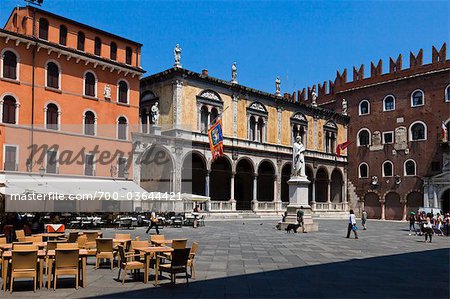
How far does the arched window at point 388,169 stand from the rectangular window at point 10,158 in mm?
34954

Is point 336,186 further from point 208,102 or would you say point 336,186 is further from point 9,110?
point 9,110

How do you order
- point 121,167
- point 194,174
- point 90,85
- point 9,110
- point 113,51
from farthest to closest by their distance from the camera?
point 194,174, point 113,51, point 121,167, point 90,85, point 9,110

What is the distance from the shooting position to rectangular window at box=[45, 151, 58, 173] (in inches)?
1055

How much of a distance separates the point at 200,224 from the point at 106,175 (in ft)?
22.4

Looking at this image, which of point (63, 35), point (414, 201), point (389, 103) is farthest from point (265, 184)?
point (63, 35)

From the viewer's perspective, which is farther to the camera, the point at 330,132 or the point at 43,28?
the point at 330,132

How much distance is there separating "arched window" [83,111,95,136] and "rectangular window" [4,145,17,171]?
4.80 metres

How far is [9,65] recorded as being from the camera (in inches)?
1019

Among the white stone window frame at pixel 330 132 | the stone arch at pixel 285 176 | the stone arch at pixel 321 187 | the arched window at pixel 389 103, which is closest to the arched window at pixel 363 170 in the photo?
the white stone window frame at pixel 330 132

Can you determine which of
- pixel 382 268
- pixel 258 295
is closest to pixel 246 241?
pixel 382 268

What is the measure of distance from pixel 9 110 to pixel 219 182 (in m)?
19.3

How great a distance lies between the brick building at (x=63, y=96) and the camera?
84.6 ft

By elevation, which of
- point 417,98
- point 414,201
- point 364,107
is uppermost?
point 417,98

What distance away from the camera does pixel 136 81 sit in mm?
32406
